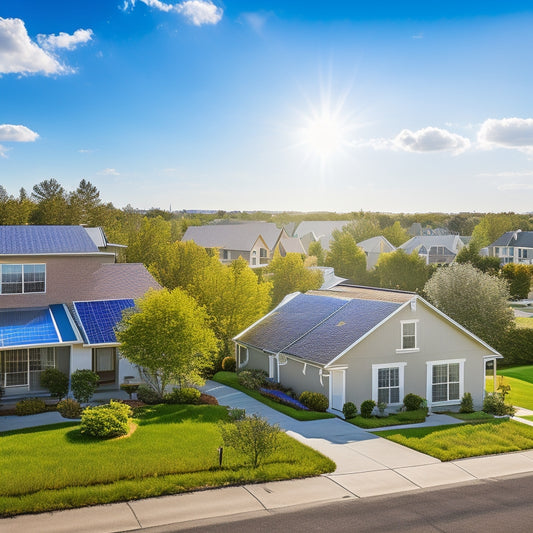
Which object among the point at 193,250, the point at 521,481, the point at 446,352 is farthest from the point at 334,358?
the point at 193,250

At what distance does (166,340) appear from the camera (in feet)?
91.7

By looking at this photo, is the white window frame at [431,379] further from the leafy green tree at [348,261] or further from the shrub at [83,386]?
the leafy green tree at [348,261]

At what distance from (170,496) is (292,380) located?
47.5 feet

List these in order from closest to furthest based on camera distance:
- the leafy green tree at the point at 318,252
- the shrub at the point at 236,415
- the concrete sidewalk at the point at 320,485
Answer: the concrete sidewalk at the point at 320,485 < the shrub at the point at 236,415 < the leafy green tree at the point at 318,252

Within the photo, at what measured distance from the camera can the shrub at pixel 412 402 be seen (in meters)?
28.7

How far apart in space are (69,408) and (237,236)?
69968 millimetres

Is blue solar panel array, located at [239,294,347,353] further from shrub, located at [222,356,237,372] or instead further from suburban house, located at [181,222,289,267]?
suburban house, located at [181,222,289,267]

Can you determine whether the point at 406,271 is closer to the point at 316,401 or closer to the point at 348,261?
the point at 348,261

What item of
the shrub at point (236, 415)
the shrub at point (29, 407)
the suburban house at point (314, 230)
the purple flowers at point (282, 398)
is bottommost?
the purple flowers at point (282, 398)

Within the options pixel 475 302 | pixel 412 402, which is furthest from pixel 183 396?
pixel 475 302

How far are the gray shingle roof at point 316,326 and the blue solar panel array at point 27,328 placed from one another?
1124 cm

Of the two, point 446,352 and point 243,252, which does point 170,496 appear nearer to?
point 446,352

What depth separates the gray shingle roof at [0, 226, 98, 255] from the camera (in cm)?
3319

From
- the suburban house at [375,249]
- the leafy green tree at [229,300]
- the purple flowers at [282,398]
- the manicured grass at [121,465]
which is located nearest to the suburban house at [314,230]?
the suburban house at [375,249]
